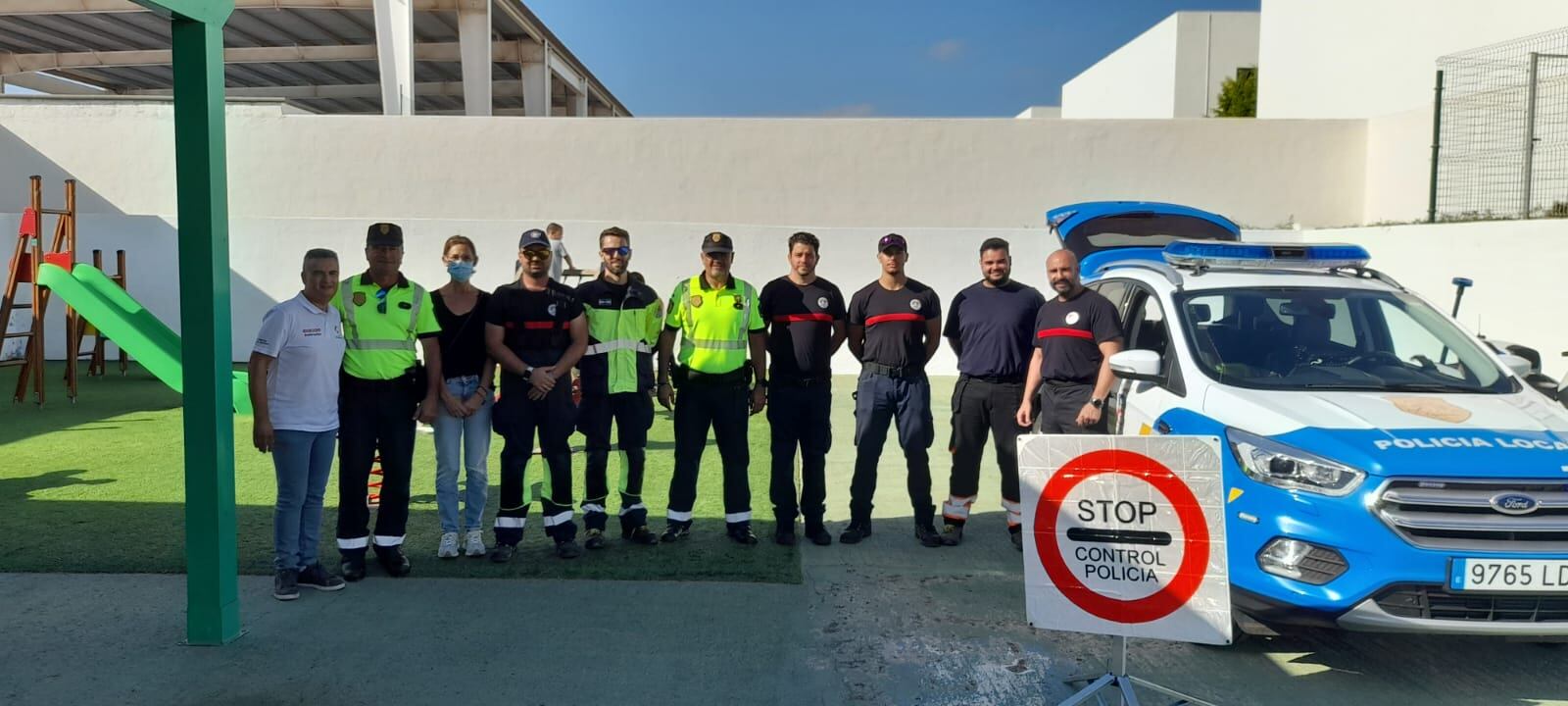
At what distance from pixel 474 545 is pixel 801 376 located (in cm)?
210

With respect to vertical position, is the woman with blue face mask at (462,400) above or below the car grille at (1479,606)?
above

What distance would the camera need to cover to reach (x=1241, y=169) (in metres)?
17.6

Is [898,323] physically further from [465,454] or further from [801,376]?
[465,454]

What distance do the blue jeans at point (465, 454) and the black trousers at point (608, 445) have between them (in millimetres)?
562

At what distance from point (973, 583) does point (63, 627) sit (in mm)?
4325

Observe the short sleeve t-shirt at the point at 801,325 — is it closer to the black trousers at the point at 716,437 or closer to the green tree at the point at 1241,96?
the black trousers at the point at 716,437

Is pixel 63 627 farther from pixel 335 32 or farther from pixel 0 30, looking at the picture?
pixel 0 30

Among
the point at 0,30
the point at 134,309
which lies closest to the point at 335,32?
the point at 0,30

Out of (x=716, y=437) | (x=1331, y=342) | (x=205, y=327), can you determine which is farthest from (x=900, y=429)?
(x=205, y=327)

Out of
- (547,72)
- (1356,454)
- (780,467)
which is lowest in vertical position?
(780,467)

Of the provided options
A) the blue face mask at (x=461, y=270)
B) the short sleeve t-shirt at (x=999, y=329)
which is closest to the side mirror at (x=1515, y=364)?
the short sleeve t-shirt at (x=999, y=329)

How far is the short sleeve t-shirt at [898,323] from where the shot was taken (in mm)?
6539

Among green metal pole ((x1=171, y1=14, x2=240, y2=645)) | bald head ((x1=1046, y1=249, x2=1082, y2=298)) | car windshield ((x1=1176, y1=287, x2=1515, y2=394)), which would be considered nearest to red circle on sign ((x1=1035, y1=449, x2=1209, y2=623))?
car windshield ((x1=1176, y1=287, x2=1515, y2=394))

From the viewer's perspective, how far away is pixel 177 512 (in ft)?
23.5
